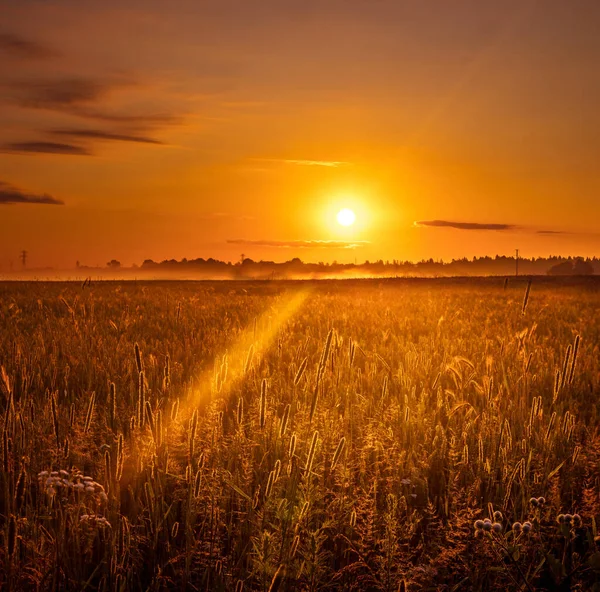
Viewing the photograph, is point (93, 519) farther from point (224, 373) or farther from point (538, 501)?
point (224, 373)

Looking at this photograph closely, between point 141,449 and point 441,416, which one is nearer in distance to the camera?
point 141,449

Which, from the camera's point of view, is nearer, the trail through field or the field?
the field

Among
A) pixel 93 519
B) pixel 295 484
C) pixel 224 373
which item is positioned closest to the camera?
pixel 93 519

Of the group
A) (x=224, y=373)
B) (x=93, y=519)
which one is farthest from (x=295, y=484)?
(x=224, y=373)

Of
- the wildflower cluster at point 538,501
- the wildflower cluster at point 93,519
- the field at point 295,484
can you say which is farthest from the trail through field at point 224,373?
the wildflower cluster at point 538,501

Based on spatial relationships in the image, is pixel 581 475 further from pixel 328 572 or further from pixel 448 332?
Answer: pixel 448 332

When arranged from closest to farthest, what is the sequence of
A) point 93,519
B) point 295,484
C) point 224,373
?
point 93,519 → point 295,484 → point 224,373

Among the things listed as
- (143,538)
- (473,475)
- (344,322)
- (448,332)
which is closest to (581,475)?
(473,475)

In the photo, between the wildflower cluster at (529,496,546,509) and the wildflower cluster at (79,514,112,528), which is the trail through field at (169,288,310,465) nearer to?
the wildflower cluster at (79,514,112,528)

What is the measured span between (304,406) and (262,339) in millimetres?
4262

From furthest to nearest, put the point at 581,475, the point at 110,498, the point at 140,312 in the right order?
the point at 140,312 → the point at 581,475 → the point at 110,498

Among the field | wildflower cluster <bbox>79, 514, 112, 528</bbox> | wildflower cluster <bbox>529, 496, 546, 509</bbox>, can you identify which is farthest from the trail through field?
wildflower cluster <bbox>529, 496, 546, 509</bbox>

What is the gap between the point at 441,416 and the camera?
451 cm

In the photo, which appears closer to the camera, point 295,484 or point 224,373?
point 295,484
